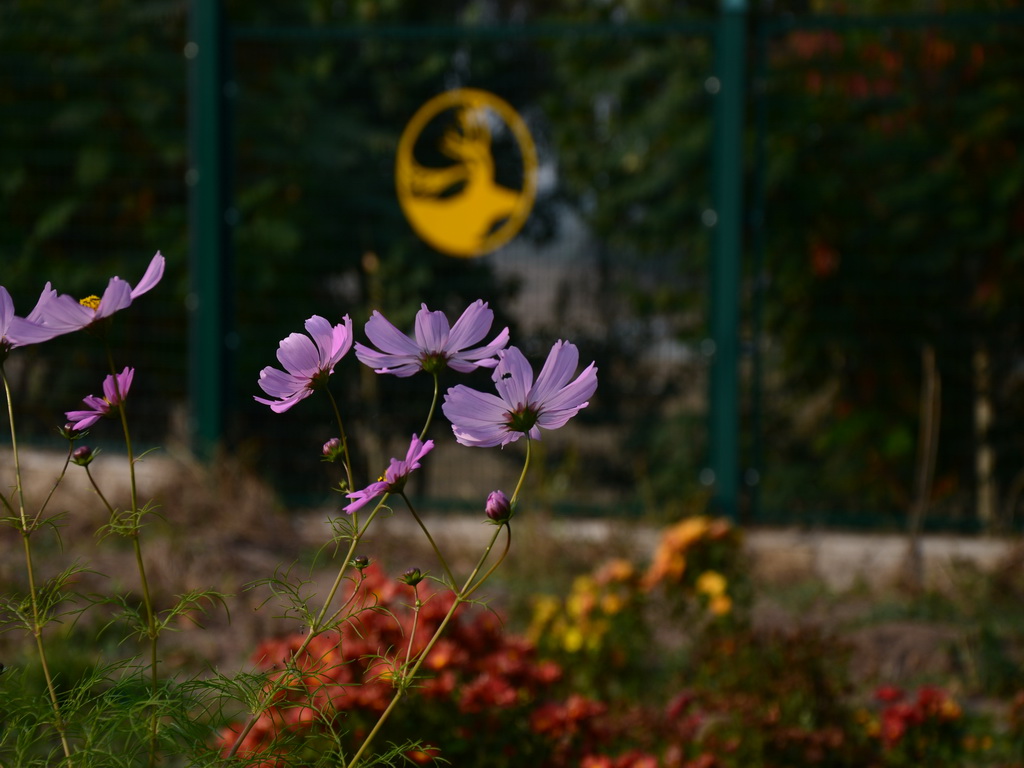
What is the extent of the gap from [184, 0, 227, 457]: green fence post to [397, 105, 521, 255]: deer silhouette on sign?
90 cm

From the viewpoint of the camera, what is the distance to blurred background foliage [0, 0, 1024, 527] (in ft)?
17.9

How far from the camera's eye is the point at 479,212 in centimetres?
581

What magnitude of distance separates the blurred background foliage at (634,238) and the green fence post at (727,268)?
3.9 inches

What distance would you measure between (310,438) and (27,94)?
7.54 ft

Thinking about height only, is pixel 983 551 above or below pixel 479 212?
below

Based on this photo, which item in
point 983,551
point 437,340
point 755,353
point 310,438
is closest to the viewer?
point 437,340

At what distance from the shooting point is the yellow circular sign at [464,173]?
578cm

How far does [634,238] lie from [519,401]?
4627mm

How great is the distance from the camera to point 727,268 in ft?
18.2

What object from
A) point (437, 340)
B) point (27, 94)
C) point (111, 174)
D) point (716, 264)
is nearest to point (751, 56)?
point (716, 264)

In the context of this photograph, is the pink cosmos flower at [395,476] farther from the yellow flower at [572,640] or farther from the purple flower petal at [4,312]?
the yellow flower at [572,640]

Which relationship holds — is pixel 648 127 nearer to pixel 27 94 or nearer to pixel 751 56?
pixel 751 56

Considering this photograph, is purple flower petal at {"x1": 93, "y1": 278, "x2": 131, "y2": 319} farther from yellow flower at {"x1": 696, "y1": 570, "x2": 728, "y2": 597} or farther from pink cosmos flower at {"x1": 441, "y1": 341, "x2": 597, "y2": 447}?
yellow flower at {"x1": 696, "y1": 570, "x2": 728, "y2": 597}

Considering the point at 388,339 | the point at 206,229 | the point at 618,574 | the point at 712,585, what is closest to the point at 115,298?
the point at 388,339
